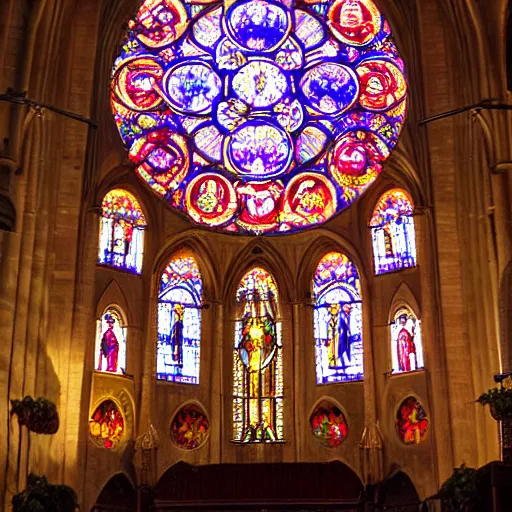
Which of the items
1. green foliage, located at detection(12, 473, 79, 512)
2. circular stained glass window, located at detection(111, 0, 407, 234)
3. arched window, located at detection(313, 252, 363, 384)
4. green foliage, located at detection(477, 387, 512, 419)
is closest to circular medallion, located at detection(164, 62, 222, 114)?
circular stained glass window, located at detection(111, 0, 407, 234)

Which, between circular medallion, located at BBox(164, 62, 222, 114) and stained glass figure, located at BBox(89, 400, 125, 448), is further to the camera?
circular medallion, located at BBox(164, 62, 222, 114)

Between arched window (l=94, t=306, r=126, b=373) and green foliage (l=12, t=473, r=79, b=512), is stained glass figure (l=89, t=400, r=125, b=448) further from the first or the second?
green foliage (l=12, t=473, r=79, b=512)

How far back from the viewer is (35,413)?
18016mm

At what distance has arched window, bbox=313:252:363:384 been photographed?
24.4 metres

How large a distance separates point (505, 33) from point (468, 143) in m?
2.56

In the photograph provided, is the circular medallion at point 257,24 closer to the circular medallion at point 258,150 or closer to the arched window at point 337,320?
the circular medallion at point 258,150

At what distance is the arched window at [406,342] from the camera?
2349 cm

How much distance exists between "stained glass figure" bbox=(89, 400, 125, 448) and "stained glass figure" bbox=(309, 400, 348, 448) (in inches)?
168

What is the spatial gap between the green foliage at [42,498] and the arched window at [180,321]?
19.9ft

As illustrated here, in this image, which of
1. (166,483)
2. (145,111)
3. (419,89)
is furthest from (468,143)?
(166,483)

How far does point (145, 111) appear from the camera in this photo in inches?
1014

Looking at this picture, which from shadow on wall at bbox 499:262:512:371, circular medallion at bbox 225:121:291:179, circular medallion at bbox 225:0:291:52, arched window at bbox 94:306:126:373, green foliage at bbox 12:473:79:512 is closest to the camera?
green foliage at bbox 12:473:79:512

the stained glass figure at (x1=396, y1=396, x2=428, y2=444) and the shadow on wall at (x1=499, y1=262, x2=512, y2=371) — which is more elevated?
the shadow on wall at (x1=499, y1=262, x2=512, y2=371)

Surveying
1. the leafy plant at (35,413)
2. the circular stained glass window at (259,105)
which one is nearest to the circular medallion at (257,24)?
the circular stained glass window at (259,105)
